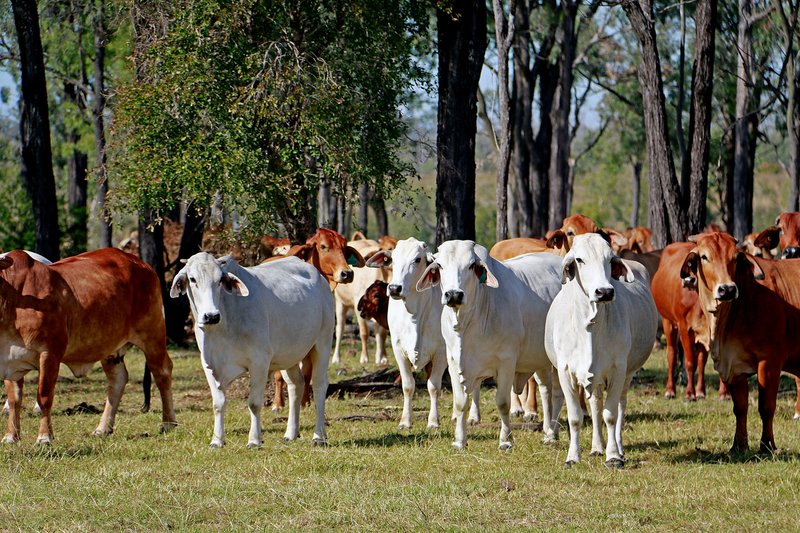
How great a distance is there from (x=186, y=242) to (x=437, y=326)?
1055cm

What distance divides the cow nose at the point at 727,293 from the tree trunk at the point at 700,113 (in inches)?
424

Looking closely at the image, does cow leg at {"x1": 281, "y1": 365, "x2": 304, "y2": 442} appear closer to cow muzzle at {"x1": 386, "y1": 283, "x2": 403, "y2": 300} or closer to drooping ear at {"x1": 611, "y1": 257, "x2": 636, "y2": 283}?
cow muzzle at {"x1": 386, "y1": 283, "x2": 403, "y2": 300}

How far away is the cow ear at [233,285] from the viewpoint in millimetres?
11078

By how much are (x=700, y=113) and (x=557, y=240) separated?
6.26 metres

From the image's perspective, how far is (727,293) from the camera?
10.4 metres

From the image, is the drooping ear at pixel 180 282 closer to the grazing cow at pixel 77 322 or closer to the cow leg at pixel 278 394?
the grazing cow at pixel 77 322

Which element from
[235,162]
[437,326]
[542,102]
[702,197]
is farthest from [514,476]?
[542,102]

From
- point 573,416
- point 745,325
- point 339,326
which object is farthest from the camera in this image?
point 339,326

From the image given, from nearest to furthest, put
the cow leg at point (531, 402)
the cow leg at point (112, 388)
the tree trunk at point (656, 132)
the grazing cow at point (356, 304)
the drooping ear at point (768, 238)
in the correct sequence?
1. the cow leg at point (112, 388)
2. the drooping ear at point (768, 238)
3. the cow leg at point (531, 402)
4. the grazing cow at point (356, 304)
5. the tree trunk at point (656, 132)

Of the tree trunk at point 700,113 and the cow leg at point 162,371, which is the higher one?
the tree trunk at point 700,113

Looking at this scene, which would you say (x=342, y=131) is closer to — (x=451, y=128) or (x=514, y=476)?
(x=451, y=128)

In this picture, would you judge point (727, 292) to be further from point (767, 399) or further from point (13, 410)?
point (13, 410)

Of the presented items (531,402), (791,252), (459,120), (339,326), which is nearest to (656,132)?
(791,252)

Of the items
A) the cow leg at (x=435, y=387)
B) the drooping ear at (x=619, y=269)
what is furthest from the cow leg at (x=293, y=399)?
the drooping ear at (x=619, y=269)
